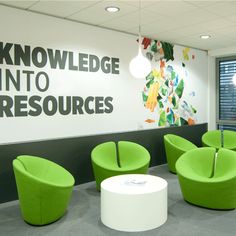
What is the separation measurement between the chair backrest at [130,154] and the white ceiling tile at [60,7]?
7.83 ft

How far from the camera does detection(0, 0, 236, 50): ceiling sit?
429cm

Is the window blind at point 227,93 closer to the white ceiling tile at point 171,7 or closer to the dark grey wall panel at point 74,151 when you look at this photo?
the dark grey wall panel at point 74,151

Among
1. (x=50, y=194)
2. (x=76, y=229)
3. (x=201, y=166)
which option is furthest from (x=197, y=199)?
(x=50, y=194)

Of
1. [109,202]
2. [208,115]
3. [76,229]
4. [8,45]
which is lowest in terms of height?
[76,229]

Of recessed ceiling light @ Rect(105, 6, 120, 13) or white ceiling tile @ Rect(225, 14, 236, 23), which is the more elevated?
recessed ceiling light @ Rect(105, 6, 120, 13)

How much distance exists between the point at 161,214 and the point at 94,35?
3469mm

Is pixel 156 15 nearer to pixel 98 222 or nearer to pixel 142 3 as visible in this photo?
pixel 142 3

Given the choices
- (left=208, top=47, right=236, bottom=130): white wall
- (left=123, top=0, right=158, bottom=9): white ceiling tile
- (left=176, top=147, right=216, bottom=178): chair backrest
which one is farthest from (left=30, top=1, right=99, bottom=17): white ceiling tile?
(left=208, top=47, right=236, bottom=130): white wall

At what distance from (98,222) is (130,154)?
1.74 m

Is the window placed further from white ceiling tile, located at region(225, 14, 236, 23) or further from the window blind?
white ceiling tile, located at region(225, 14, 236, 23)

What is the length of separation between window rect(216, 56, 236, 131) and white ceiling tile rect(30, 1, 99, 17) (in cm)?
509

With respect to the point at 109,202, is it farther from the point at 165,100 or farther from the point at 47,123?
the point at 165,100

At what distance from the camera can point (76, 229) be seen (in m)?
3.41

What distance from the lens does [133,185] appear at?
3695 mm
